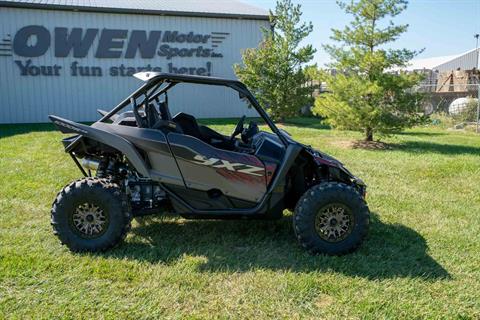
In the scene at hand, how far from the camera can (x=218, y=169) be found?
3.88 meters

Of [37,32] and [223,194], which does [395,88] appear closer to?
[223,194]

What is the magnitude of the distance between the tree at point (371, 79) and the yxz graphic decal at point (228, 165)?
654 centimetres

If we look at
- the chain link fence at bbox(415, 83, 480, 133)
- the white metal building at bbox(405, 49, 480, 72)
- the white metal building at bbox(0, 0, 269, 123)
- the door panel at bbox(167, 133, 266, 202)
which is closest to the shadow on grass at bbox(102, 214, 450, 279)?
the door panel at bbox(167, 133, 266, 202)

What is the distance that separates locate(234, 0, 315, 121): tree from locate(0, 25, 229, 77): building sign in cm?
311

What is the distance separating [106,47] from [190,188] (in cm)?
1379

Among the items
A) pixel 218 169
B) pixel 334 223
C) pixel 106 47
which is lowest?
pixel 334 223

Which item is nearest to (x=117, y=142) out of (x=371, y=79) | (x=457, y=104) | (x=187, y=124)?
(x=187, y=124)

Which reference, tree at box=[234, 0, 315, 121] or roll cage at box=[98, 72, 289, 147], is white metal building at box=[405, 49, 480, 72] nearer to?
tree at box=[234, 0, 315, 121]

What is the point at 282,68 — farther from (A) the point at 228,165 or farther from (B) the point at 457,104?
(A) the point at 228,165

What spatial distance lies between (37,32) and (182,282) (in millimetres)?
14818

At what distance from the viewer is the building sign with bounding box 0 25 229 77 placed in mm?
15508

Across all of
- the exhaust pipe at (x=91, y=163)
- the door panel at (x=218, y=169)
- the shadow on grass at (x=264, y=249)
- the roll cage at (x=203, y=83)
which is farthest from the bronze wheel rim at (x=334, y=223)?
the exhaust pipe at (x=91, y=163)

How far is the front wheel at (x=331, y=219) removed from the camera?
382 cm

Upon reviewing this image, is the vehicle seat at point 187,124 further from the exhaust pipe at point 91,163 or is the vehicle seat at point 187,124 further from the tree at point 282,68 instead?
the tree at point 282,68
